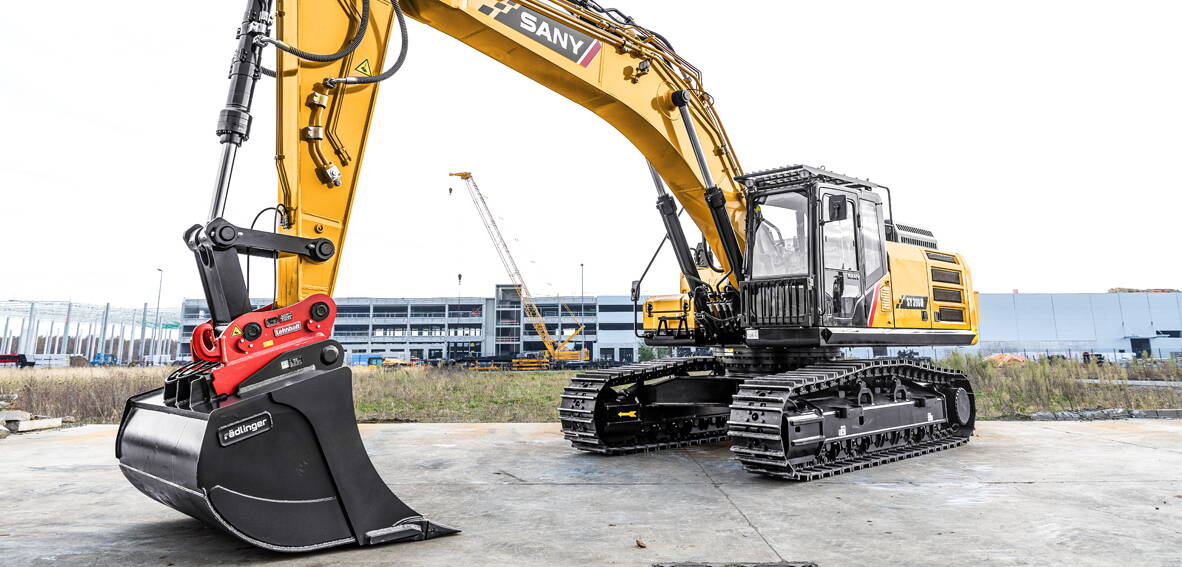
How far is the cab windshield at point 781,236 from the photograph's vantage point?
7570 mm

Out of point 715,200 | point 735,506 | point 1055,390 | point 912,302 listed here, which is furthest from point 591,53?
point 1055,390

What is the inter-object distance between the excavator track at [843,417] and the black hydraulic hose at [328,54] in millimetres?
4631

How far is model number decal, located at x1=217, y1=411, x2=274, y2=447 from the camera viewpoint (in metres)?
3.73

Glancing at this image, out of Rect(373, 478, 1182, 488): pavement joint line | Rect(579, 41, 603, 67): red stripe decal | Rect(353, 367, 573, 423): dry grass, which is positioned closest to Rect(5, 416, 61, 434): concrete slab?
Rect(353, 367, 573, 423): dry grass

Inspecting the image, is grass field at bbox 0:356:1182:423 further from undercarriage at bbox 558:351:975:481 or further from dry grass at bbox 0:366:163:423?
undercarriage at bbox 558:351:975:481

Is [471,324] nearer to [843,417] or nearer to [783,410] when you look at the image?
[843,417]

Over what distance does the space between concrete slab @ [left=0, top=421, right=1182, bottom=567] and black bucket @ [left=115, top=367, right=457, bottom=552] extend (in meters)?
0.21

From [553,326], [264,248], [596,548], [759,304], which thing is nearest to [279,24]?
[264,248]

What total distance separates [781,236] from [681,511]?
3642mm

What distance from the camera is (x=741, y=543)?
4.39 m

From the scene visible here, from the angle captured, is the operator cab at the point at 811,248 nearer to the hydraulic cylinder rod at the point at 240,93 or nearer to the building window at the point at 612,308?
the hydraulic cylinder rod at the point at 240,93

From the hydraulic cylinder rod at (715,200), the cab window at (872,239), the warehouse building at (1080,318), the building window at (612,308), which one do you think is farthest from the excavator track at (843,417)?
the building window at (612,308)

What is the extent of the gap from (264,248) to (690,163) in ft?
15.8

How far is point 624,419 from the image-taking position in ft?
27.9
